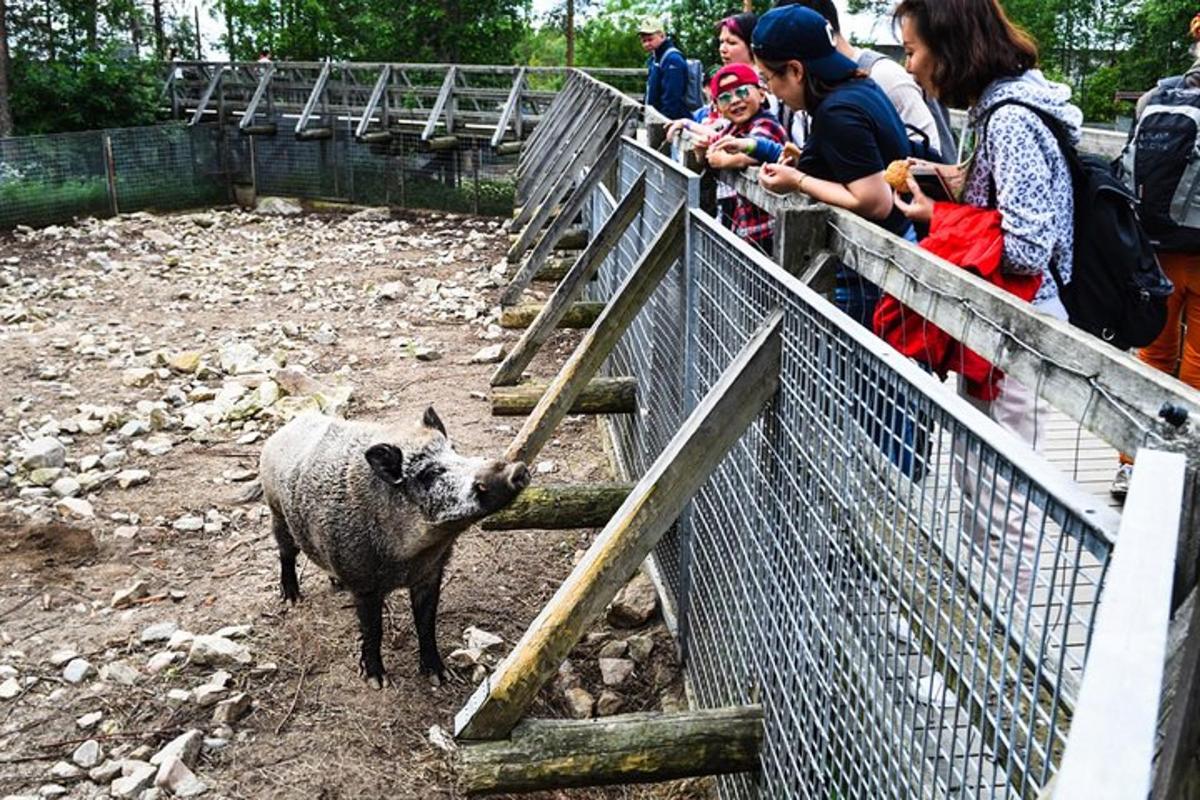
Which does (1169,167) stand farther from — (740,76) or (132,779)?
(132,779)

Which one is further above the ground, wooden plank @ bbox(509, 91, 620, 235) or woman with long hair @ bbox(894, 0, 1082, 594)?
woman with long hair @ bbox(894, 0, 1082, 594)

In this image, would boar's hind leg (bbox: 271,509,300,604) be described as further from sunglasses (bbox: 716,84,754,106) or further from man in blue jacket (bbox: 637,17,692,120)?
man in blue jacket (bbox: 637,17,692,120)

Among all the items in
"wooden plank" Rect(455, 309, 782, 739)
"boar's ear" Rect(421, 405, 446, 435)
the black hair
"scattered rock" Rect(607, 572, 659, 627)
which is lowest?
"scattered rock" Rect(607, 572, 659, 627)

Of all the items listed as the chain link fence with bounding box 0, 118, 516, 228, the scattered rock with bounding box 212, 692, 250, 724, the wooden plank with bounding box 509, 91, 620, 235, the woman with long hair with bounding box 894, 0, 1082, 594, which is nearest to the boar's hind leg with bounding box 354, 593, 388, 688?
the scattered rock with bounding box 212, 692, 250, 724

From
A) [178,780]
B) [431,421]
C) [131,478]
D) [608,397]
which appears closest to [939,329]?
[431,421]

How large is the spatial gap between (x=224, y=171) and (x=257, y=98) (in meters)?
1.71

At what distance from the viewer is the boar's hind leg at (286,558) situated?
5617mm

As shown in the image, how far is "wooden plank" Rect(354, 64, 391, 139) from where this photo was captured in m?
22.3

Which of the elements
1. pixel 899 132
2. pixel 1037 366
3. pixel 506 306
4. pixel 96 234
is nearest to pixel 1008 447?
pixel 1037 366

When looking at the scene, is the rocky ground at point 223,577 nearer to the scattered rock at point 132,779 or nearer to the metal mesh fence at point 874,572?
the scattered rock at point 132,779

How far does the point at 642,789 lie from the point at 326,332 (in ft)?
26.5

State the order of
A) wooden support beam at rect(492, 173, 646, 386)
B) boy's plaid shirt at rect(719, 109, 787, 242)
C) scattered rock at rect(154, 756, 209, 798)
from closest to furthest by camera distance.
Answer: scattered rock at rect(154, 756, 209, 798)
boy's plaid shirt at rect(719, 109, 787, 242)
wooden support beam at rect(492, 173, 646, 386)

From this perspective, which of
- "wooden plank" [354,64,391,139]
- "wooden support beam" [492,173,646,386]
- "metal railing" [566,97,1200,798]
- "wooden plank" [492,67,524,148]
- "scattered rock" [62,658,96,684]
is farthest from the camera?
"wooden plank" [354,64,391,139]

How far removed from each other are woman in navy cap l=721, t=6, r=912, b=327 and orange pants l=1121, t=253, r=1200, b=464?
1481 millimetres
